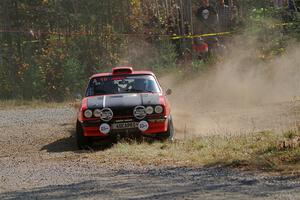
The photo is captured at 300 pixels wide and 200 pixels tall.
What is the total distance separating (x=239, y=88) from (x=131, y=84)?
10.6 metres

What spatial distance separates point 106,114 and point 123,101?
0.49 meters

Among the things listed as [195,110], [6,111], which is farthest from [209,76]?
[6,111]

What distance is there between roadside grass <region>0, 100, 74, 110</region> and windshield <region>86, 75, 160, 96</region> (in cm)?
1159

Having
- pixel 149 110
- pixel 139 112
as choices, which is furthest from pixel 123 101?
pixel 149 110

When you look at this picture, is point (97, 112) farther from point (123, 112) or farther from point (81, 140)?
point (81, 140)

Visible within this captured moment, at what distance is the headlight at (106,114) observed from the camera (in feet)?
42.9

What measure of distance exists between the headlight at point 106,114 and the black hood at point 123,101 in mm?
110

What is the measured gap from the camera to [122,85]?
570 inches

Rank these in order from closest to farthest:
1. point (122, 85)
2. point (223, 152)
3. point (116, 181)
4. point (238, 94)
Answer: point (116, 181) → point (223, 152) → point (122, 85) → point (238, 94)

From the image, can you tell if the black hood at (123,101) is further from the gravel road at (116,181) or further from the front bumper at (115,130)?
the gravel road at (116,181)

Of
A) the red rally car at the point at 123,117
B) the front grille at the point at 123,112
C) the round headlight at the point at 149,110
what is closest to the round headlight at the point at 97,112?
the red rally car at the point at 123,117

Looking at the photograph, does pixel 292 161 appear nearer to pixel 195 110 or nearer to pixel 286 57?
pixel 195 110

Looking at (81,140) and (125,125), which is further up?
(125,125)

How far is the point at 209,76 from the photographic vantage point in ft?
90.3
